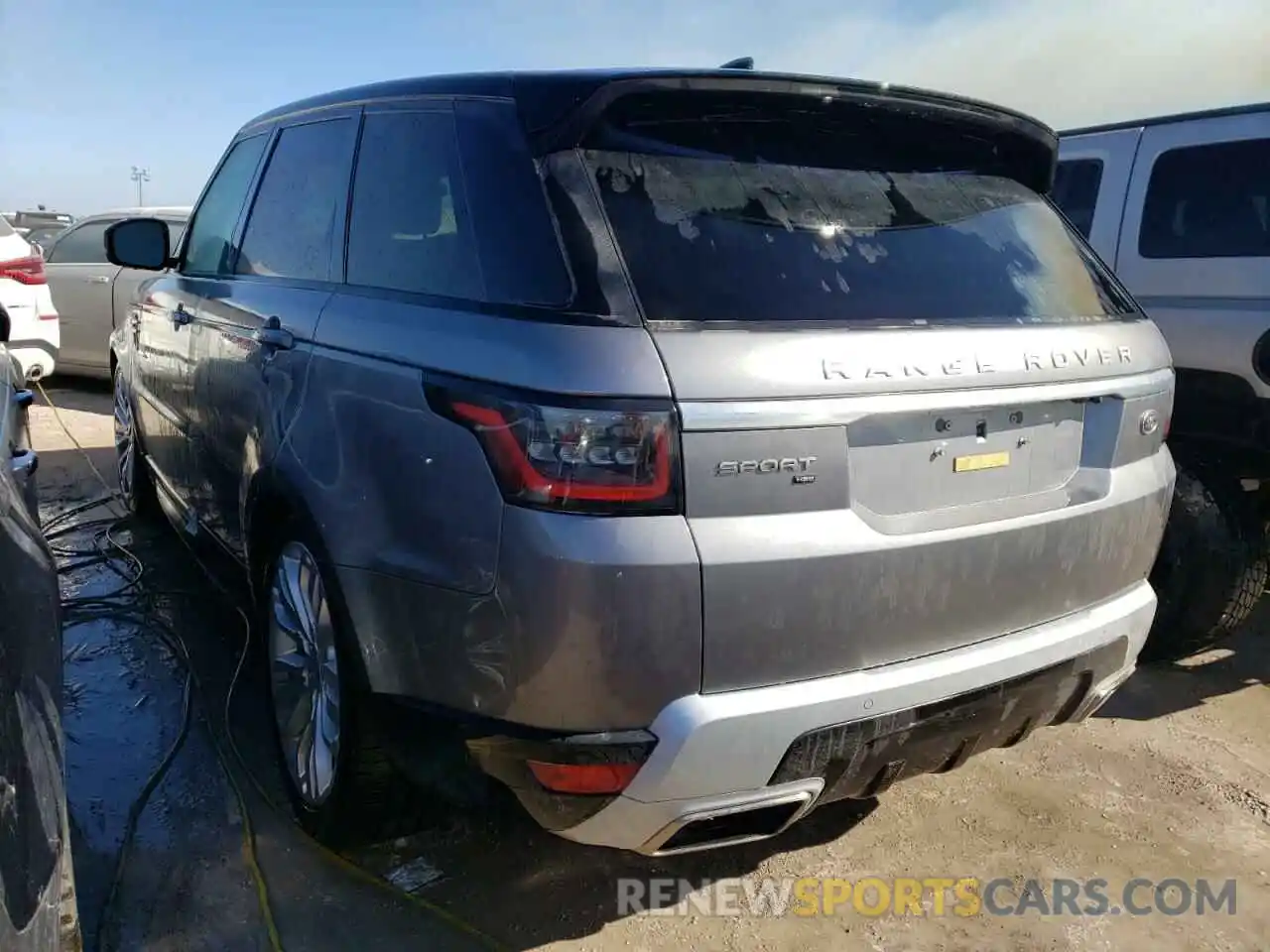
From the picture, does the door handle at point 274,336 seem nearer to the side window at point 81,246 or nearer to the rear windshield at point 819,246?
the rear windshield at point 819,246

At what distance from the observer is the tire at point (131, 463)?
500cm

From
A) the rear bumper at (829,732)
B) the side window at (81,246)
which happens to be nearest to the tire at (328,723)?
the rear bumper at (829,732)

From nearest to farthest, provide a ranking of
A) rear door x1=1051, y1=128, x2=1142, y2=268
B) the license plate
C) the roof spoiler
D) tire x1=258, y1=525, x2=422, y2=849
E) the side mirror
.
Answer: the roof spoiler < the license plate < tire x1=258, y1=525, x2=422, y2=849 < the side mirror < rear door x1=1051, y1=128, x2=1142, y2=268

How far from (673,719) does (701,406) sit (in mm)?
567

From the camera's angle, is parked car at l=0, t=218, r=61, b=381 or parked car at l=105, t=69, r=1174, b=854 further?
parked car at l=0, t=218, r=61, b=381

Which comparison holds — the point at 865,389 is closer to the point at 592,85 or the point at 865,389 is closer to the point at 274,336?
the point at 592,85

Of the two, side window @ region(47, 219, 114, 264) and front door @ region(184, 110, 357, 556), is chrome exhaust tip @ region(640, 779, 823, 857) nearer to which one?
front door @ region(184, 110, 357, 556)

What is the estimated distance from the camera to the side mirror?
400 centimetres

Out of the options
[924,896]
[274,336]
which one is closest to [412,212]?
[274,336]

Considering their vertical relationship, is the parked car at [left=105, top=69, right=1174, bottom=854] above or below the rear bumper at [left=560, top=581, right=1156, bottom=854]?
above

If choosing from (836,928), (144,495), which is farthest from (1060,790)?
(144,495)

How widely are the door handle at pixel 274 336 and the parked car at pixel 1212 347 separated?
3.37 m

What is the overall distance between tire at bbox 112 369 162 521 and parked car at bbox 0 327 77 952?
2.70m

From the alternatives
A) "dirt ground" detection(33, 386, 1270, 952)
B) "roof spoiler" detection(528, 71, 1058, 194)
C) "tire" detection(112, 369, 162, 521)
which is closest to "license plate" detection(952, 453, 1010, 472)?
"roof spoiler" detection(528, 71, 1058, 194)
